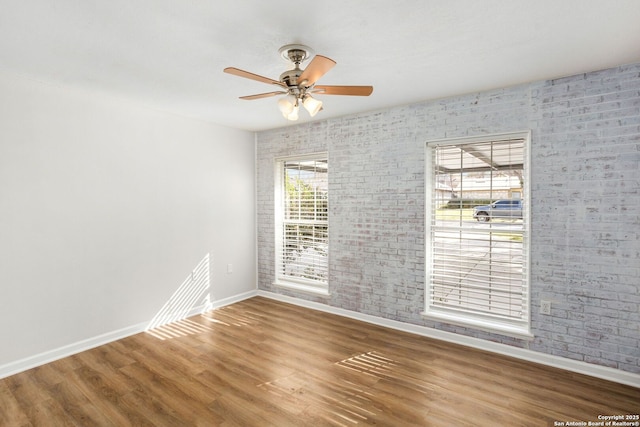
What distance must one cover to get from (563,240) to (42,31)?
13.6ft

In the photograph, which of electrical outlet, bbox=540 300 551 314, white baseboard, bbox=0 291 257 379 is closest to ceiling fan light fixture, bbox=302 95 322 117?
electrical outlet, bbox=540 300 551 314

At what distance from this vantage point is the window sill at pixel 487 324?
121 inches

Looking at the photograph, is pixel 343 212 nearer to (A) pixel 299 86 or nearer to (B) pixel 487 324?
(B) pixel 487 324

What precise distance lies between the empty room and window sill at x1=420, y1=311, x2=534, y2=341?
0.02 meters

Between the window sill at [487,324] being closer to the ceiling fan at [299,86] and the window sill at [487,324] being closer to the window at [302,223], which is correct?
the window at [302,223]

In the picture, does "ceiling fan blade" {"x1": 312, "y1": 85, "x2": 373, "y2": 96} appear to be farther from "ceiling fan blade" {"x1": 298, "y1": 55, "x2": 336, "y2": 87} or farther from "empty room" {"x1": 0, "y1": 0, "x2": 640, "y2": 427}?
"ceiling fan blade" {"x1": 298, "y1": 55, "x2": 336, "y2": 87}

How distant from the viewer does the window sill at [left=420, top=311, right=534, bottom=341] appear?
121 inches

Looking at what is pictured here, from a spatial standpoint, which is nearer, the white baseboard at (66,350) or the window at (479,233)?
the white baseboard at (66,350)

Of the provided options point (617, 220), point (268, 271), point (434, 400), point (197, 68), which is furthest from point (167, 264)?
point (617, 220)

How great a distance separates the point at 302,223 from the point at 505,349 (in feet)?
9.14

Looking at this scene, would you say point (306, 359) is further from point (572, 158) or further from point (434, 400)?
point (572, 158)

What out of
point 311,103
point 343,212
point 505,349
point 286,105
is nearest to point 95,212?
point 286,105

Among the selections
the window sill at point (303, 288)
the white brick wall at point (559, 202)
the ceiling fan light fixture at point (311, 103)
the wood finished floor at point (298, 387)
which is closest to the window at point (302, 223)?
the window sill at point (303, 288)

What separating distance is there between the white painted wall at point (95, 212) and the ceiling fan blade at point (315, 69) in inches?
94.4
